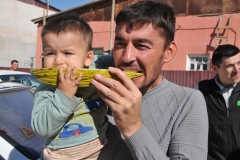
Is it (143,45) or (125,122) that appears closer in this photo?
(125,122)

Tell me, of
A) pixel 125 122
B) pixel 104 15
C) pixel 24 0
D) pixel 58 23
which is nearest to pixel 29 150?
pixel 58 23

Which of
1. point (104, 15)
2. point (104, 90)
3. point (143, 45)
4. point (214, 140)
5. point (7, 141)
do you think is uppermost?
point (104, 15)

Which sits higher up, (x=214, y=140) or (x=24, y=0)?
(x=24, y=0)

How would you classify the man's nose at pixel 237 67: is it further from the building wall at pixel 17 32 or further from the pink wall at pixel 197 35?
the building wall at pixel 17 32

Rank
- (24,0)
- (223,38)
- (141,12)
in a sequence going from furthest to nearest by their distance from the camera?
(24,0) → (223,38) → (141,12)

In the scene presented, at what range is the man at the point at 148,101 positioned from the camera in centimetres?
117

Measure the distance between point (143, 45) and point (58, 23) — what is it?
0.51 m

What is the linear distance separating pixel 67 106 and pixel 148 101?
1.52 feet

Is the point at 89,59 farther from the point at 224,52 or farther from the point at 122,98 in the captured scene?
the point at 224,52

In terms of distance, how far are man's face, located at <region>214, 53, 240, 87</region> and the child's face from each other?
2.23 metres

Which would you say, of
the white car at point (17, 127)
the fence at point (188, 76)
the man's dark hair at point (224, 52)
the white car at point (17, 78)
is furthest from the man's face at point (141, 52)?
the fence at point (188, 76)

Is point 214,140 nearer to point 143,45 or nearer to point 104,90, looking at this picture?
point 143,45

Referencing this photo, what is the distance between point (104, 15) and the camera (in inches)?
703

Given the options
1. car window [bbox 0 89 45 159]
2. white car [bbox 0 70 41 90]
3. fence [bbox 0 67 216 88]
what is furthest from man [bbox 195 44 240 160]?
fence [bbox 0 67 216 88]
